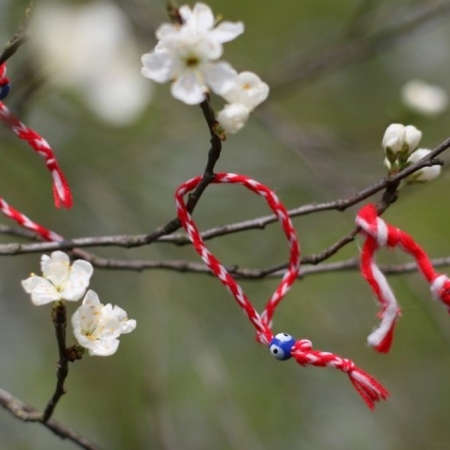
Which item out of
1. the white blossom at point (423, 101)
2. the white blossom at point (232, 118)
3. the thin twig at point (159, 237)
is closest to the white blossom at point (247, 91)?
the white blossom at point (232, 118)

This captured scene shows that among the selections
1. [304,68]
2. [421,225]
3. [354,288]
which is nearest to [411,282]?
[304,68]

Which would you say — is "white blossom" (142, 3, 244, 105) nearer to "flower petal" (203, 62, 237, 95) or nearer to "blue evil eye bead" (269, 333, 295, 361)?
"flower petal" (203, 62, 237, 95)

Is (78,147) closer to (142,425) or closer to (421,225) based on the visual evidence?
(142,425)

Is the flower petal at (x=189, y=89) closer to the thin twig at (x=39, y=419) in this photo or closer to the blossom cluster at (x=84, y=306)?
the blossom cluster at (x=84, y=306)

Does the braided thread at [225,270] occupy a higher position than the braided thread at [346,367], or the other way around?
the braided thread at [225,270]

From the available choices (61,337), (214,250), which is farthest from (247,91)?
(214,250)

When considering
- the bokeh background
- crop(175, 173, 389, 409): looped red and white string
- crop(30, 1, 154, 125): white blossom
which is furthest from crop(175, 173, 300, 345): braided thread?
the bokeh background
